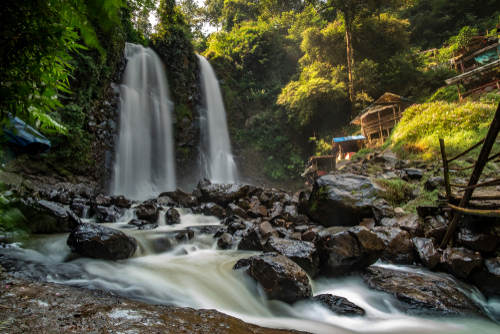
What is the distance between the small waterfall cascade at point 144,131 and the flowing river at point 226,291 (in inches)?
434

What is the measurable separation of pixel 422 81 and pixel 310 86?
9.68 metres

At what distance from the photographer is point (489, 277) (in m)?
3.93

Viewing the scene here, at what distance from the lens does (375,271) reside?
443cm

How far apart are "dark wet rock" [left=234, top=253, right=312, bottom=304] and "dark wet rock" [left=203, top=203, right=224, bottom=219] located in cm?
607

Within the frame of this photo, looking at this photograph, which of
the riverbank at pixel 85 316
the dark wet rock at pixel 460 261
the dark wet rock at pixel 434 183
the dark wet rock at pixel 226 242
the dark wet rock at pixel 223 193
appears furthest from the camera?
the dark wet rock at pixel 223 193

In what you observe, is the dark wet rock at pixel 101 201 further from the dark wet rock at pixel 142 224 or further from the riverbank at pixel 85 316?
the riverbank at pixel 85 316

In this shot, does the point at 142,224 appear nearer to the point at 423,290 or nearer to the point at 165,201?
the point at 165,201

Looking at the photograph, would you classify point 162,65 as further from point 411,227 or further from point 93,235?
point 411,227

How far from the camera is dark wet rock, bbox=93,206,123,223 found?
8.19m

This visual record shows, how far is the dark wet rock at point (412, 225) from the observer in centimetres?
521

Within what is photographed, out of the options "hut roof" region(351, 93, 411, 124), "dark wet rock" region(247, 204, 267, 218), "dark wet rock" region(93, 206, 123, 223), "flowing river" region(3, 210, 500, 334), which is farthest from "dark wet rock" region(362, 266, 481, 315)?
"hut roof" region(351, 93, 411, 124)

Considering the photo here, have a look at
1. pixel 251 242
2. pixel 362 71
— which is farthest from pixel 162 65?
pixel 251 242

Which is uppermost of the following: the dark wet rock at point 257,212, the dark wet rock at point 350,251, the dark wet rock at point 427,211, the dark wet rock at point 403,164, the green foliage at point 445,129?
the green foliage at point 445,129

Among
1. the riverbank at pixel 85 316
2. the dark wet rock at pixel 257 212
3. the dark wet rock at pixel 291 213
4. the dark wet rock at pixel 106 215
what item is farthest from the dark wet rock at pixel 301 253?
the dark wet rock at pixel 106 215
